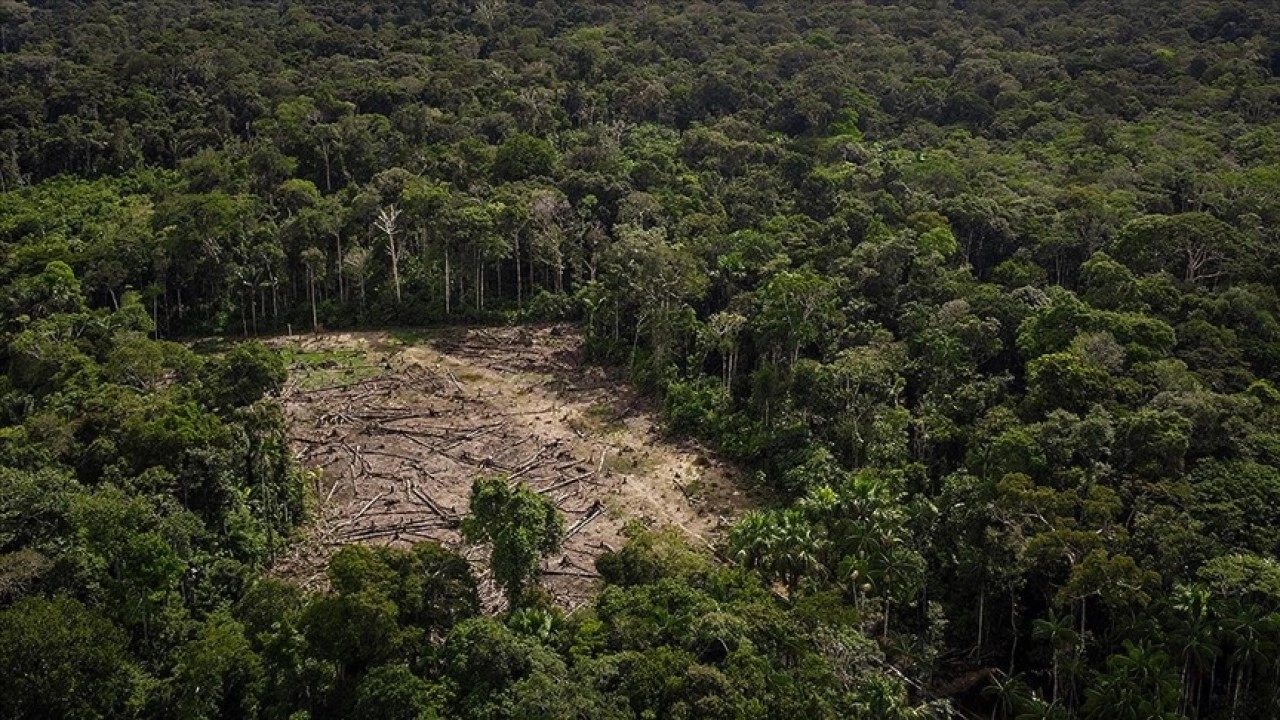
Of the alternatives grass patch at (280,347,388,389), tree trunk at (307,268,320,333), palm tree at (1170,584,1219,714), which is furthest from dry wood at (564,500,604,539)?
tree trunk at (307,268,320,333)

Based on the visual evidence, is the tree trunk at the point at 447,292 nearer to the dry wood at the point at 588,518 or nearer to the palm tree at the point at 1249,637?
the dry wood at the point at 588,518

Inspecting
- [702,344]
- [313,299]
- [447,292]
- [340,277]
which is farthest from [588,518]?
[340,277]

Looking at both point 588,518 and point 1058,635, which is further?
point 588,518

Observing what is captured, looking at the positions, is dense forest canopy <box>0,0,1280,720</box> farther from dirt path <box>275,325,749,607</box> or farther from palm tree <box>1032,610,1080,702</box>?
dirt path <box>275,325,749,607</box>

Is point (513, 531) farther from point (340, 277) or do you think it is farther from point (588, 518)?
point (340, 277)

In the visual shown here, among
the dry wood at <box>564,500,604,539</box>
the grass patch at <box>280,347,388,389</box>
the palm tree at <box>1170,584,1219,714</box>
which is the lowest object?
the dry wood at <box>564,500,604,539</box>

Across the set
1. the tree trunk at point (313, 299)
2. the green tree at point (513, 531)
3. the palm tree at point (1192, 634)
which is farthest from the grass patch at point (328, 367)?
the palm tree at point (1192, 634)
